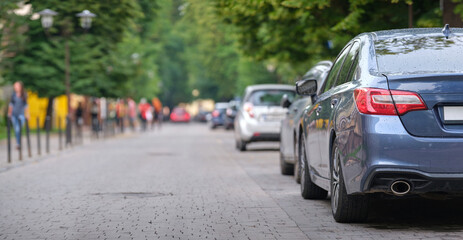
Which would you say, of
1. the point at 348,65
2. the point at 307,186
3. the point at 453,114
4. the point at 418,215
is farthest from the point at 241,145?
the point at 453,114

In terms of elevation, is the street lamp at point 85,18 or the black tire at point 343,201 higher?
the street lamp at point 85,18

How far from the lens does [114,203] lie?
10.4m

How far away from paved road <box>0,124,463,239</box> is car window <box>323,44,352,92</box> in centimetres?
126

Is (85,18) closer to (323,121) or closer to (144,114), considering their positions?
(323,121)

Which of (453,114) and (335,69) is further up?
(335,69)

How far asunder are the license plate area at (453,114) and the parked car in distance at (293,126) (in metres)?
4.68

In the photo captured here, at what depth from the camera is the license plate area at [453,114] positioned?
7227 mm

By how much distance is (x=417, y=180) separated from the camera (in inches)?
283

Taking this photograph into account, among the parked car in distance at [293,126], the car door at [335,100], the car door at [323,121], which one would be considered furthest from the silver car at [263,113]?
the car door at [335,100]

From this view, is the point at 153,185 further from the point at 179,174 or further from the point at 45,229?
the point at 45,229

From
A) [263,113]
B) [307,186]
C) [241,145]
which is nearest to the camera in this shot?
[307,186]

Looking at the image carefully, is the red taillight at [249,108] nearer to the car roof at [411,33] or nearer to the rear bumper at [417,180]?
the car roof at [411,33]

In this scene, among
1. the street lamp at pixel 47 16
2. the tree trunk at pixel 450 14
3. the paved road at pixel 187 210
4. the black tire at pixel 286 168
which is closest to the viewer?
the paved road at pixel 187 210

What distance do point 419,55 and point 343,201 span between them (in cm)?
138
